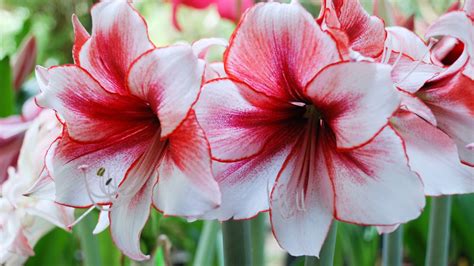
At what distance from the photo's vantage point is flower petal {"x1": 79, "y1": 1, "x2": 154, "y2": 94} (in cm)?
27

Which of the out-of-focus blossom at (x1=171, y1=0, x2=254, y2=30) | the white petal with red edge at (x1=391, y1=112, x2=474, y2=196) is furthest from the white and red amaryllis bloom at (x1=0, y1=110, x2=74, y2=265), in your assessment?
the out-of-focus blossom at (x1=171, y1=0, x2=254, y2=30)

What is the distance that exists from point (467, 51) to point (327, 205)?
89mm

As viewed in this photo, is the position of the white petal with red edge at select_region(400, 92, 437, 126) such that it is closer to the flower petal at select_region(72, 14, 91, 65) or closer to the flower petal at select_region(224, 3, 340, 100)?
the flower petal at select_region(224, 3, 340, 100)

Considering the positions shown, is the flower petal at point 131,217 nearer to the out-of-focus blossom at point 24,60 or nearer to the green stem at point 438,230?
the green stem at point 438,230

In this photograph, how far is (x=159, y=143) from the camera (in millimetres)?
293

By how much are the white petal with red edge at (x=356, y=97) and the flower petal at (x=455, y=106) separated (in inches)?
2.3

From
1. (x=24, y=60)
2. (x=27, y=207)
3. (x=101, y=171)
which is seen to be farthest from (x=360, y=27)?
(x=24, y=60)

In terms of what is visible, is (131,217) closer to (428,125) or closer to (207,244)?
(428,125)

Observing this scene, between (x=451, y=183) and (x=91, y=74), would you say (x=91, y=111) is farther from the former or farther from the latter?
(x=451, y=183)

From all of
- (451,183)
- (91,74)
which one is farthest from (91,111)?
(451,183)

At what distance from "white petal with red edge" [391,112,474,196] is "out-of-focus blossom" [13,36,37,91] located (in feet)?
1.67

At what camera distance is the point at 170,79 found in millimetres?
261

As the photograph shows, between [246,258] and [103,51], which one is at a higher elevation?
[103,51]

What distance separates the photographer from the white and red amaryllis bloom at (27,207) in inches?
17.1
